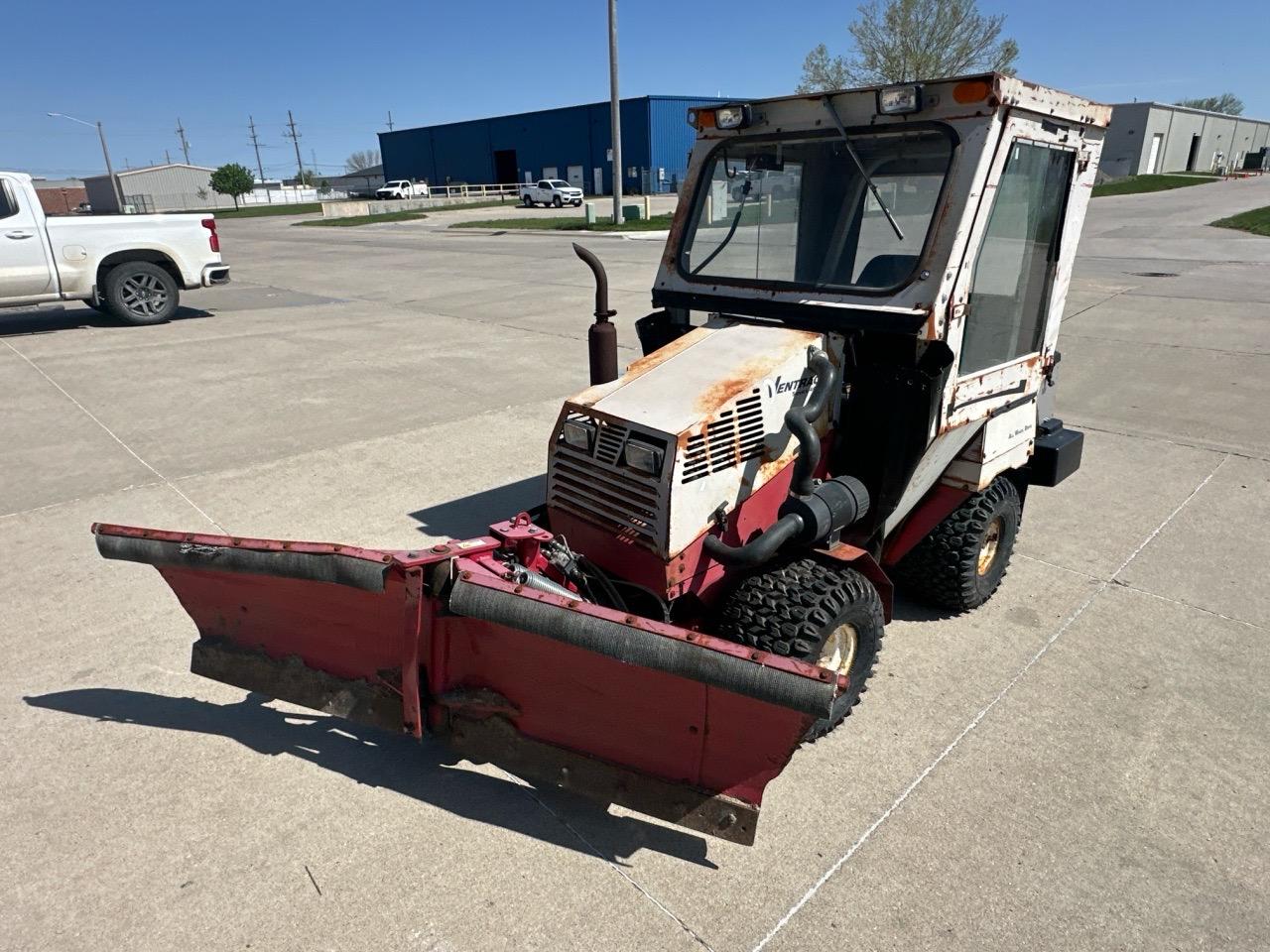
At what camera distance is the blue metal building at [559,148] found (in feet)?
185

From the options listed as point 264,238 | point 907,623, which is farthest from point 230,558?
point 264,238

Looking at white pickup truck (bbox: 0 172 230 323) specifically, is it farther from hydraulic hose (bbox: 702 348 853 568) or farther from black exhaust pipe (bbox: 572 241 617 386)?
hydraulic hose (bbox: 702 348 853 568)

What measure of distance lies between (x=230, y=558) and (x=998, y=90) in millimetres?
3109

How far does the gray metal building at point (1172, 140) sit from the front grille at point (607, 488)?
63.6m

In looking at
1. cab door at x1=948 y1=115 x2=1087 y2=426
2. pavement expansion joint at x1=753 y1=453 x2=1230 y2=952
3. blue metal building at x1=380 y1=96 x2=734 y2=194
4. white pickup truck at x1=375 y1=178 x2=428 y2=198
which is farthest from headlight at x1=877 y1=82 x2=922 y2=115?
white pickup truck at x1=375 y1=178 x2=428 y2=198

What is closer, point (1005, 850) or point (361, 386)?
point (1005, 850)

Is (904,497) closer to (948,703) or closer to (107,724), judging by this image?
(948,703)

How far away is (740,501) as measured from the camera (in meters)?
3.01

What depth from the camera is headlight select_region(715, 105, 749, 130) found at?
358 centimetres

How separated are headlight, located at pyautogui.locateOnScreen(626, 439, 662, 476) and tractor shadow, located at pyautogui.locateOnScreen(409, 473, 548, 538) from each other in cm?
234

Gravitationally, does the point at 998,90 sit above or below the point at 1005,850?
above

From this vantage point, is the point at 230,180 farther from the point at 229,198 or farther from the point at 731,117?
the point at 731,117

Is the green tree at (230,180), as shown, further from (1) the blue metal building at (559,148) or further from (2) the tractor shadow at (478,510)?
(2) the tractor shadow at (478,510)

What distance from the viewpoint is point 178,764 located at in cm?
309
